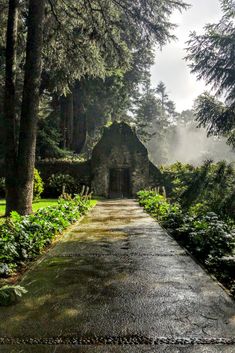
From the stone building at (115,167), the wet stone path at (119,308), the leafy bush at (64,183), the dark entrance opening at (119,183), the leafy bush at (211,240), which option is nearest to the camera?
the wet stone path at (119,308)

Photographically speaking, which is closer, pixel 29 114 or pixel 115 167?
pixel 29 114

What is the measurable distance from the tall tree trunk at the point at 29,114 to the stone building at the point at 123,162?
→ 16.5 metres

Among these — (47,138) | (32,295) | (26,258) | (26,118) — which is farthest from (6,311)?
(47,138)

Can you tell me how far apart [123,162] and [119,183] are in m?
1.68

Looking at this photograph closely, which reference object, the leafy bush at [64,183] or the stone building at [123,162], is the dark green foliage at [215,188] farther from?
the stone building at [123,162]

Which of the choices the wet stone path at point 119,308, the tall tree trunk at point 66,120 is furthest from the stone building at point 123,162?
the wet stone path at point 119,308

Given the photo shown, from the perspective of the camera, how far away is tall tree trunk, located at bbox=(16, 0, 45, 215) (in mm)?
10469

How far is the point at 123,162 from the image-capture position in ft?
90.0

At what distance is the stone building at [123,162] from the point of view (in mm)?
27234

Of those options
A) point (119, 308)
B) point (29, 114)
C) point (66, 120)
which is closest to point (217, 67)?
point (29, 114)

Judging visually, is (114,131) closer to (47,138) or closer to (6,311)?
(47,138)

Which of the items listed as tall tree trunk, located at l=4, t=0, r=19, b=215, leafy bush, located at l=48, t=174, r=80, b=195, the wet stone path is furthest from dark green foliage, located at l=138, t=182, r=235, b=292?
leafy bush, located at l=48, t=174, r=80, b=195

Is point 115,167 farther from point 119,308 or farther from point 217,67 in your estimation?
point 119,308

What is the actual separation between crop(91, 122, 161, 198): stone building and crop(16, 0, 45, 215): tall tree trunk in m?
16.5
